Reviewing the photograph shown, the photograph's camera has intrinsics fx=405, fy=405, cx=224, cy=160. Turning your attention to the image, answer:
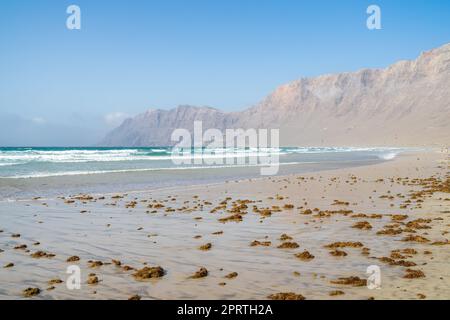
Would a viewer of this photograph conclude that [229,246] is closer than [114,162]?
Yes

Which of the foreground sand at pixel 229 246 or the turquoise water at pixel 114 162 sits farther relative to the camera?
the turquoise water at pixel 114 162

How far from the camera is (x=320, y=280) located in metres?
7.07

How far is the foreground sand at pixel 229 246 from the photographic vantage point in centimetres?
677

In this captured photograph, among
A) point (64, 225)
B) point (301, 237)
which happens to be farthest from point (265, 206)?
point (64, 225)

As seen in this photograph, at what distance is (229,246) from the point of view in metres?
9.70

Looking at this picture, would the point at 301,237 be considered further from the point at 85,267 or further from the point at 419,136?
the point at 419,136

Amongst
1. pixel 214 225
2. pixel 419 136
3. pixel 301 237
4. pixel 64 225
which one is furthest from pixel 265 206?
pixel 419 136

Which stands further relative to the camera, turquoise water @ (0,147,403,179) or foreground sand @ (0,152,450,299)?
turquoise water @ (0,147,403,179)

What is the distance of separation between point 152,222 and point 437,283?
8473 millimetres

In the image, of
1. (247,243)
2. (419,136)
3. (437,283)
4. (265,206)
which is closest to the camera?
(437,283)

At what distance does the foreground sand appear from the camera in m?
6.77
